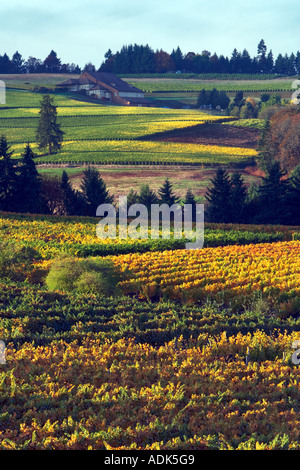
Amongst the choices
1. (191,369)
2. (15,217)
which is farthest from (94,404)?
(15,217)

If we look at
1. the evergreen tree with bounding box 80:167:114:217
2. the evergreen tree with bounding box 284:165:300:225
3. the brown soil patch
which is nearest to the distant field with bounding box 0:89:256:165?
the brown soil patch

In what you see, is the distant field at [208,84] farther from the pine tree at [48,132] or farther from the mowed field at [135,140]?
the pine tree at [48,132]

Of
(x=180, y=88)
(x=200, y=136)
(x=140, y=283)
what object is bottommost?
(x=140, y=283)

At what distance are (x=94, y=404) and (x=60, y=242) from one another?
969 inches

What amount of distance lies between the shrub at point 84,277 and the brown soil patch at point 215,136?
6791 cm

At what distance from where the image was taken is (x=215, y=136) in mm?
97875

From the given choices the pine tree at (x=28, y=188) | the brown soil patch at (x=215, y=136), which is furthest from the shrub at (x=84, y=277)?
the brown soil patch at (x=215, y=136)

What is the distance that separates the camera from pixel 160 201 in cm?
5175

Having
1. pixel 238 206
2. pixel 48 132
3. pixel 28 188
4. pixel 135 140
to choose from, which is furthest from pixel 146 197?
pixel 135 140

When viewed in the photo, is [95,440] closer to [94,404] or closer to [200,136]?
[94,404]

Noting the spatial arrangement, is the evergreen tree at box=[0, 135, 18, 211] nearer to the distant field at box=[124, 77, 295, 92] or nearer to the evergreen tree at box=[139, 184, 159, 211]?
the evergreen tree at box=[139, 184, 159, 211]

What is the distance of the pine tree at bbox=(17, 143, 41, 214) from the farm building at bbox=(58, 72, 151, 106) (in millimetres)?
85287

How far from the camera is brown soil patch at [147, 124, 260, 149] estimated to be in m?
93.2

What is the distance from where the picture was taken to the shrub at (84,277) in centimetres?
2536
